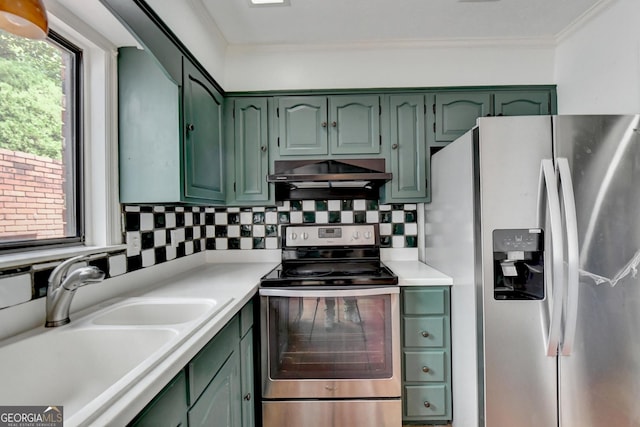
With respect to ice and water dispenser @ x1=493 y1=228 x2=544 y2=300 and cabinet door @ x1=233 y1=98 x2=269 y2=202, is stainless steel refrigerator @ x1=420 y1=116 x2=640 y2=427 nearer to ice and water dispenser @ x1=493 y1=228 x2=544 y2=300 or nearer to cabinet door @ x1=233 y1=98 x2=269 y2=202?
ice and water dispenser @ x1=493 y1=228 x2=544 y2=300

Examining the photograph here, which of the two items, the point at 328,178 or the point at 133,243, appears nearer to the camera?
the point at 133,243

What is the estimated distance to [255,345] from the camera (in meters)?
1.55

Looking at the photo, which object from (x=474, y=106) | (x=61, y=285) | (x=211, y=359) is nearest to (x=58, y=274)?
(x=61, y=285)

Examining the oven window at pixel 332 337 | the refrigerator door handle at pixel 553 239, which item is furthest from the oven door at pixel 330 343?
the refrigerator door handle at pixel 553 239

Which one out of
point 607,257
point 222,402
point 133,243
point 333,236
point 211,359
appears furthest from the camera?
point 333,236

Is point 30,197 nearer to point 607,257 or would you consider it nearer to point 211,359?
point 211,359

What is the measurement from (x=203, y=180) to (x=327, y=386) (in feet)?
4.40

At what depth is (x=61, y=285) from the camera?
0.96m

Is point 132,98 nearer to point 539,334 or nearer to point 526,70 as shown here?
point 539,334

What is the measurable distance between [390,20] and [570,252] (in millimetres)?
1560

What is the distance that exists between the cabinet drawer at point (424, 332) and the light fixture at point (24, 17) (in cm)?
186

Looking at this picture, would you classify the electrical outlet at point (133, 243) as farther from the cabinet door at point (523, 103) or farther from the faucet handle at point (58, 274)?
the cabinet door at point (523, 103)

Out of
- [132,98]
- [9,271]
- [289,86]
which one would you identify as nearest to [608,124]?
[289,86]

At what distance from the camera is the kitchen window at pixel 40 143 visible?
1.00 meters
